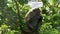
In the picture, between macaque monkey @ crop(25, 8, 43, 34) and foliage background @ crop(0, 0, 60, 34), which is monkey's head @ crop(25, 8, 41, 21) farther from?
foliage background @ crop(0, 0, 60, 34)

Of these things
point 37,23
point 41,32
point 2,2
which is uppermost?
point 2,2

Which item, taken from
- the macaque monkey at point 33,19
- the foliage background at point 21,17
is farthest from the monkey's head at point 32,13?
the foliage background at point 21,17

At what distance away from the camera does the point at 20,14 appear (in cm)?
308

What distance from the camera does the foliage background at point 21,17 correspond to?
2.79 meters

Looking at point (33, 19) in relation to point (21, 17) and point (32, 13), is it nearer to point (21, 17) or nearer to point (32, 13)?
point (32, 13)

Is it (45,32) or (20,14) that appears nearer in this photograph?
(45,32)

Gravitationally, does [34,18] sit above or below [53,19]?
above

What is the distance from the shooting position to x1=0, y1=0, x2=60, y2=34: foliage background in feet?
9.17

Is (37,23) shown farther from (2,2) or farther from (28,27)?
(2,2)

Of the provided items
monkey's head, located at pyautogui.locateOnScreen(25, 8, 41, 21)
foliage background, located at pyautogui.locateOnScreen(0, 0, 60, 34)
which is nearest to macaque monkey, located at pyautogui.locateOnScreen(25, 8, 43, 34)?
monkey's head, located at pyautogui.locateOnScreen(25, 8, 41, 21)

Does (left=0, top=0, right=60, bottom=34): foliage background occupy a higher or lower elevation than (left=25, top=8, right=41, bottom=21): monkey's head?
lower

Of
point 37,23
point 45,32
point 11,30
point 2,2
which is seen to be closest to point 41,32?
point 45,32

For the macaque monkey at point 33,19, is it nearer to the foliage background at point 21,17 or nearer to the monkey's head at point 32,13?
the monkey's head at point 32,13

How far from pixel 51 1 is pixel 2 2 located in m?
1.03
